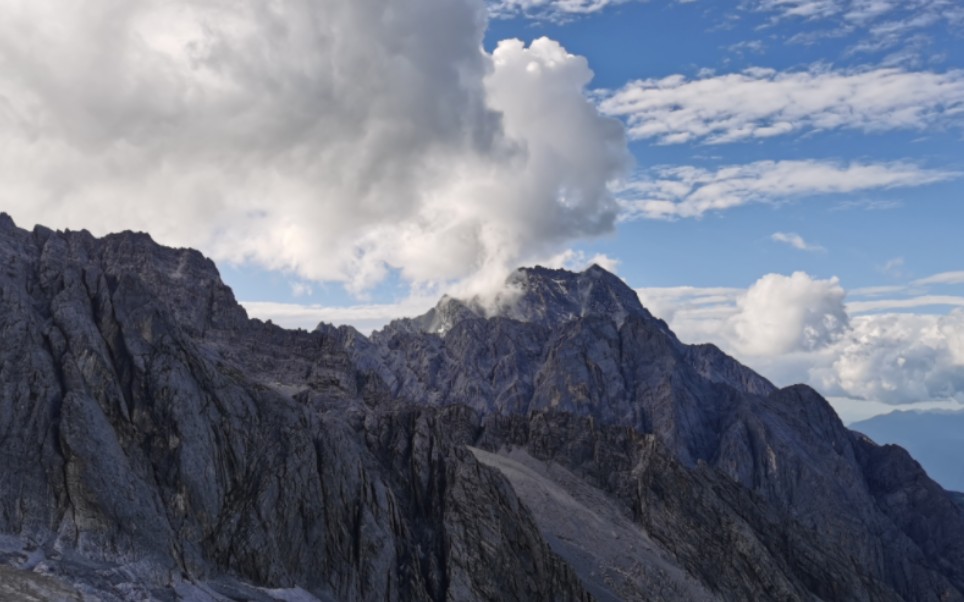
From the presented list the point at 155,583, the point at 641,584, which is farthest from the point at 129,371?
the point at 641,584

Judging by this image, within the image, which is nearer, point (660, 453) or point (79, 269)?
point (79, 269)

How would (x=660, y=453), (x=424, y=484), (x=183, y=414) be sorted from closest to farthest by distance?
(x=183, y=414), (x=424, y=484), (x=660, y=453)

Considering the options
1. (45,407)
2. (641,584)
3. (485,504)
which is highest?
(45,407)

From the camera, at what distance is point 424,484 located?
441ft

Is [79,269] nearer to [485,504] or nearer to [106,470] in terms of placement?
[106,470]

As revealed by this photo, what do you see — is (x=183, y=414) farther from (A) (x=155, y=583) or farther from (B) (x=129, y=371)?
(A) (x=155, y=583)

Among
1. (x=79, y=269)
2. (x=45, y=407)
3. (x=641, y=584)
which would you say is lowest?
(x=641, y=584)

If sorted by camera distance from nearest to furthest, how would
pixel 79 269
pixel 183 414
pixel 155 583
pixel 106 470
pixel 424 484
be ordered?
pixel 155 583 < pixel 106 470 < pixel 183 414 < pixel 79 269 < pixel 424 484

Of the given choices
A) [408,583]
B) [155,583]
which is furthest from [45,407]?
[408,583]

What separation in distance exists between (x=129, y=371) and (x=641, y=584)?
3214 inches

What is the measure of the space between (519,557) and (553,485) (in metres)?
45.1

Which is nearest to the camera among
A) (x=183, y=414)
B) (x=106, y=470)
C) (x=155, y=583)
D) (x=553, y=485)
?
(x=155, y=583)

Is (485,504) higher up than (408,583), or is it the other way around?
(485,504)

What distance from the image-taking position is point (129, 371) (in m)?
113
